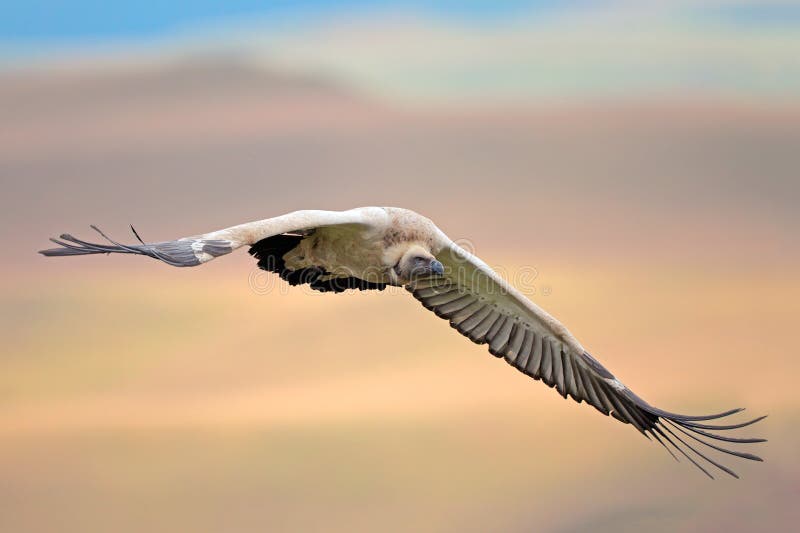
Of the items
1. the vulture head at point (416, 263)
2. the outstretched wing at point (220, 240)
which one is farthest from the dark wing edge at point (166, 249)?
the vulture head at point (416, 263)

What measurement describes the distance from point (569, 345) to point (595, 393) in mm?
617

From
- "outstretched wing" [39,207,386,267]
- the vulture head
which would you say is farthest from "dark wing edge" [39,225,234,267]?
the vulture head

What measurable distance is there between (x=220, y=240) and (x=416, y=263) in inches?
93.5

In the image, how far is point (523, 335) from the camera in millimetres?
12430

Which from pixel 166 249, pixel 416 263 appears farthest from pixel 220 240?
pixel 416 263

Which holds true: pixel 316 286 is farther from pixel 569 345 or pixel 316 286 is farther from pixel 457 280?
pixel 569 345

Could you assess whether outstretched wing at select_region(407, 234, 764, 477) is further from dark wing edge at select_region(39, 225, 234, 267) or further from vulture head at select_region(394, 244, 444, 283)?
dark wing edge at select_region(39, 225, 234, 267)

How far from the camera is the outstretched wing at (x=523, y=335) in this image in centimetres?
1206

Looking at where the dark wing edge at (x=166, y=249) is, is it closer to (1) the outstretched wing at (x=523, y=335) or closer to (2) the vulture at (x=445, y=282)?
(2) the vulture at (x=445, y=282)

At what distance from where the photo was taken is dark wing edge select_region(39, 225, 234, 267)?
28.6ft

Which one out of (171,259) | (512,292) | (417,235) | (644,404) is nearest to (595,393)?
(644,404)

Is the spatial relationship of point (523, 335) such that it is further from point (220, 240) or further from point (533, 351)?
point (220, 240)

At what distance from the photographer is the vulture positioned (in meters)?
11.1

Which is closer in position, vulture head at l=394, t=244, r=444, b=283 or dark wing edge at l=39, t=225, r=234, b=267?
dark wing edge at l=39, t=225, r=234, b=267
